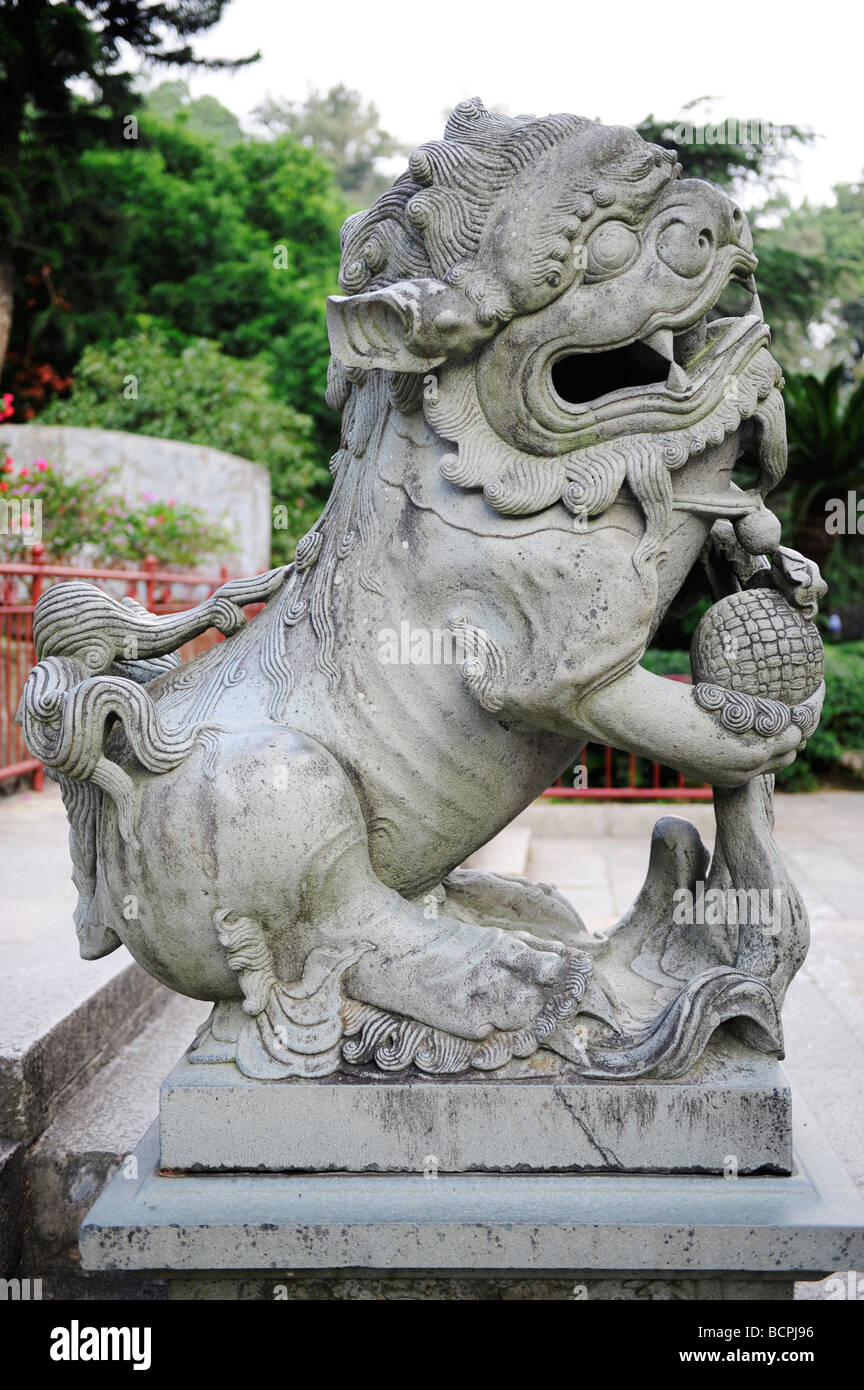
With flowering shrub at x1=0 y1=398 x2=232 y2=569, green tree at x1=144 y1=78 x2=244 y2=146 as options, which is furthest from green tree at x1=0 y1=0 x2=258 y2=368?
green tree at x1=144 y1=78 x2=244 y2=146

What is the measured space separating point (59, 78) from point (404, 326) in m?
13.1

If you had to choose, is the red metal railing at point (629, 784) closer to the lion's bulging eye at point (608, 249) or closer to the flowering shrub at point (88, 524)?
the flowering shrub at point (88, 524)

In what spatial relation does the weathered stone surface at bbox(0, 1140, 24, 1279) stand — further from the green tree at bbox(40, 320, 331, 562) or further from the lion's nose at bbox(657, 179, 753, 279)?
the green tree at bbox(40, 320, 331, 562)

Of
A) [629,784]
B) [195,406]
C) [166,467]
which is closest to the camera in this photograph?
[629,784]

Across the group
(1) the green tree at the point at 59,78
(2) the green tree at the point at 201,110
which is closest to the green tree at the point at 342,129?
(2) the green tree at the point at 201,110

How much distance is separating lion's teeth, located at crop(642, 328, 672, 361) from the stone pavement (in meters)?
1.85

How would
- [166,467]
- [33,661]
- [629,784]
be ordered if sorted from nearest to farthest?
[33,661] < [629,784] < [166,467]

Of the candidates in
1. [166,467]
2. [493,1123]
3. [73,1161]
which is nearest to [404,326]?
[493,1123]

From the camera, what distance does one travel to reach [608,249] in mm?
1863

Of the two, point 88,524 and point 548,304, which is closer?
point 548,304

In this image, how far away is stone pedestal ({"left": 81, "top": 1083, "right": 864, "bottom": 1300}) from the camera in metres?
1.79

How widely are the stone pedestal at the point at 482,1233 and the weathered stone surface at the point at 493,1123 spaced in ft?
0.09

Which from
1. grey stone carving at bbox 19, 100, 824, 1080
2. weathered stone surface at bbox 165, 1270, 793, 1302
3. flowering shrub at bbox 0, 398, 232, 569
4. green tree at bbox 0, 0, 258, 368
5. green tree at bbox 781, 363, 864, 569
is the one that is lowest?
weathered stone surface at bbox 165, 1270, 793, 1302

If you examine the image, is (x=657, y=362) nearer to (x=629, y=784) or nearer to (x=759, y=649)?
(x=759, y=649)
